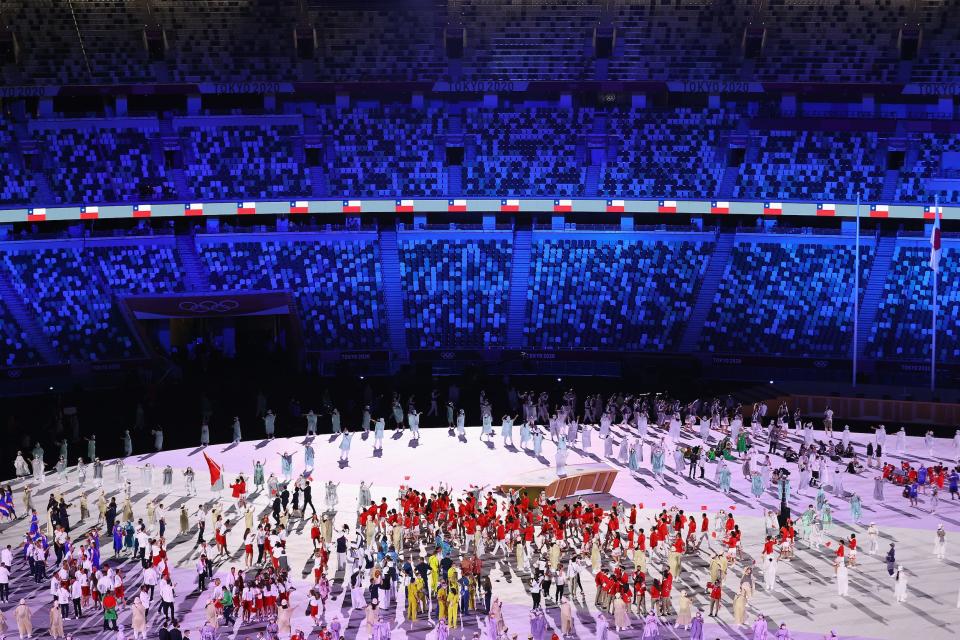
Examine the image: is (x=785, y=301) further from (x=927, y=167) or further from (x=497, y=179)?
(x=497, y=179)

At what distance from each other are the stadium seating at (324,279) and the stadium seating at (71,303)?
519cm

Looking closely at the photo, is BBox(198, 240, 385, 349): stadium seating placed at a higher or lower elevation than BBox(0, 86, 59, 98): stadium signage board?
lower

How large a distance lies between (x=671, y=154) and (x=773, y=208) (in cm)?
530

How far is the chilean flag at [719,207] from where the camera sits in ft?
157

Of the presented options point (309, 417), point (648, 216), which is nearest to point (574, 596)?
point (309, 417)

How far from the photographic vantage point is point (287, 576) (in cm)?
2694

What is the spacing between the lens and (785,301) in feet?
159

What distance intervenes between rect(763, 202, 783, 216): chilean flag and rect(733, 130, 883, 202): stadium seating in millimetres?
485

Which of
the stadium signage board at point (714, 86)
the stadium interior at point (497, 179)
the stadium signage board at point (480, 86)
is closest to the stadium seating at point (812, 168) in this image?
the stadium interior at point (497, 179)

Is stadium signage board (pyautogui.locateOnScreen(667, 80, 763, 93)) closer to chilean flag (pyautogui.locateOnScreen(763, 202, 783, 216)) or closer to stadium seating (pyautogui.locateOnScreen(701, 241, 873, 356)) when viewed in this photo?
chilean flag (pyautogui.locateOnScreen(763, 202, 783, 216))

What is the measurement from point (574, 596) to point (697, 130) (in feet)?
92.3

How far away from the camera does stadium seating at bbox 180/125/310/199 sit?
157 feet

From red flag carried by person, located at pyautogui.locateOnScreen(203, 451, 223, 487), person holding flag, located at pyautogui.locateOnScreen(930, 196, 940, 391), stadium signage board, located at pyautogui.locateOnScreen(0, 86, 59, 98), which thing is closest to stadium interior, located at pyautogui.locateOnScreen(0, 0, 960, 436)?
stadium signage board, located at pyautogui.locateOnScreen(0, 86, 59, 98)

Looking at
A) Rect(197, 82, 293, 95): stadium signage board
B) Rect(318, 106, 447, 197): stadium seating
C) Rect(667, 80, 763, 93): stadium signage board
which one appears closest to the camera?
Rect(197, 82, 293, 95): stadium signage board
